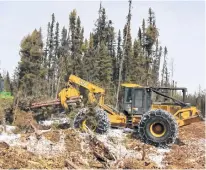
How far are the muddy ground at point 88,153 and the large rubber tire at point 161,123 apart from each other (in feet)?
1.13

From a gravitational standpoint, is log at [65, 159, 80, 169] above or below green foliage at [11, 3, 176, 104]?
below

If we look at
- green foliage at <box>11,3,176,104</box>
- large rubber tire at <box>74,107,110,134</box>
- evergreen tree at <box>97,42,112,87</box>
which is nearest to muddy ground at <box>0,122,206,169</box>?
large rubber tire at <box>74,107,110,134</box>

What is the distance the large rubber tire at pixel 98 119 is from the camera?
50.4 ft

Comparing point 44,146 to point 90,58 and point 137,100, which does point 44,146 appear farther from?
point 90,58

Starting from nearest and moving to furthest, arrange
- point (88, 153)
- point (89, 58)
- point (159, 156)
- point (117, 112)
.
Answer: point (88, 153) → point (159, 156) → point (117, 112) → point (89, 58)

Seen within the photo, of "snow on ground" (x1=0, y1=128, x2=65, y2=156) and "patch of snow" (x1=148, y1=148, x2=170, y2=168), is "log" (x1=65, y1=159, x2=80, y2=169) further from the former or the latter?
"patch of snow" (x1=148, y1=148, x2=170, y2=168)

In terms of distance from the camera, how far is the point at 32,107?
1858 centimetres

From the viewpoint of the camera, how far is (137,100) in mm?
15969

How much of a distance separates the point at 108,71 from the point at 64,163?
40.7 meters

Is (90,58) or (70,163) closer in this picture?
(70,163)

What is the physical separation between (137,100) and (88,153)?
508 cm

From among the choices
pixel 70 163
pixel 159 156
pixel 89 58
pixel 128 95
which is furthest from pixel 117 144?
pixel 89 58

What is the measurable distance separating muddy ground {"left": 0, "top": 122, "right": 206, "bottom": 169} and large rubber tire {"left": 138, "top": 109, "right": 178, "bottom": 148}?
0.34 metres

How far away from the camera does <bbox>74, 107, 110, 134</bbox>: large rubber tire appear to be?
50.4 feet
